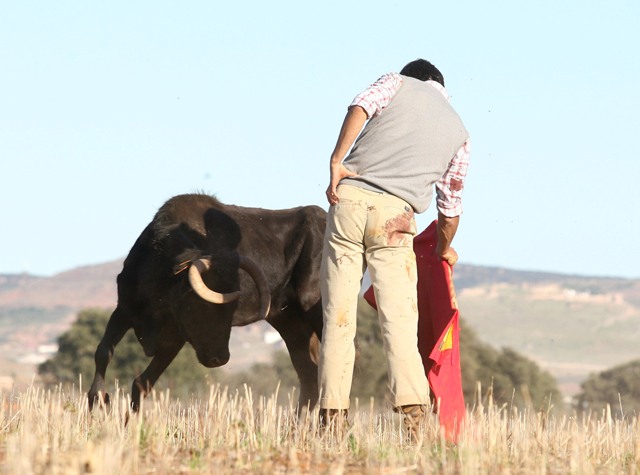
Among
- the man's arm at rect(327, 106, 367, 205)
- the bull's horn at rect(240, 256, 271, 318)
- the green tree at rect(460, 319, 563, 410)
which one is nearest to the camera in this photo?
the man's arm at rect(327, 106, 367, 205)

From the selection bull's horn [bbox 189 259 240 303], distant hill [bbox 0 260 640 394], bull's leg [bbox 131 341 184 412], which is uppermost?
distant hill [bbox 0 260 640 394]

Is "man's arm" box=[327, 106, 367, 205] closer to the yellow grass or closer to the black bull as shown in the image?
the yellow grass

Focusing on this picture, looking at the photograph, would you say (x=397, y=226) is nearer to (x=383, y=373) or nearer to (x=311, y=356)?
(x=311, y=356)

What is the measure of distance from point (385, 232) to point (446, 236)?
3.45 feet

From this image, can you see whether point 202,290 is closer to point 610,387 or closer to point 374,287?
point 374,287

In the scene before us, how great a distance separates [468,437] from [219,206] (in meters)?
5.57

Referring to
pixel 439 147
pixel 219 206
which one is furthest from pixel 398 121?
pixel 219 206

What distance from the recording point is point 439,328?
8953mm

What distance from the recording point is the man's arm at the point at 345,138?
24.5 ft

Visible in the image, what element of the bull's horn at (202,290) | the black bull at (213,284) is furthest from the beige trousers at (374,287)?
the bull's horn at (202,290)

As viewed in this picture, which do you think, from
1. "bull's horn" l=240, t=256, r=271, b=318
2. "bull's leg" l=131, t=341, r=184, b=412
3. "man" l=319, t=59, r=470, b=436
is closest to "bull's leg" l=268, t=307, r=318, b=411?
"bull's horn" l=240, t=256, r=271, b=318

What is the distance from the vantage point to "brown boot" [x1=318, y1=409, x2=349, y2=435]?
7.23 metres

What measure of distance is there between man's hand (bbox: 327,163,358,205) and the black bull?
2470mm

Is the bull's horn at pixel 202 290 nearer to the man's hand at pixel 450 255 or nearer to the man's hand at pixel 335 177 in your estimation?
the man's hand at pixel 450 255
